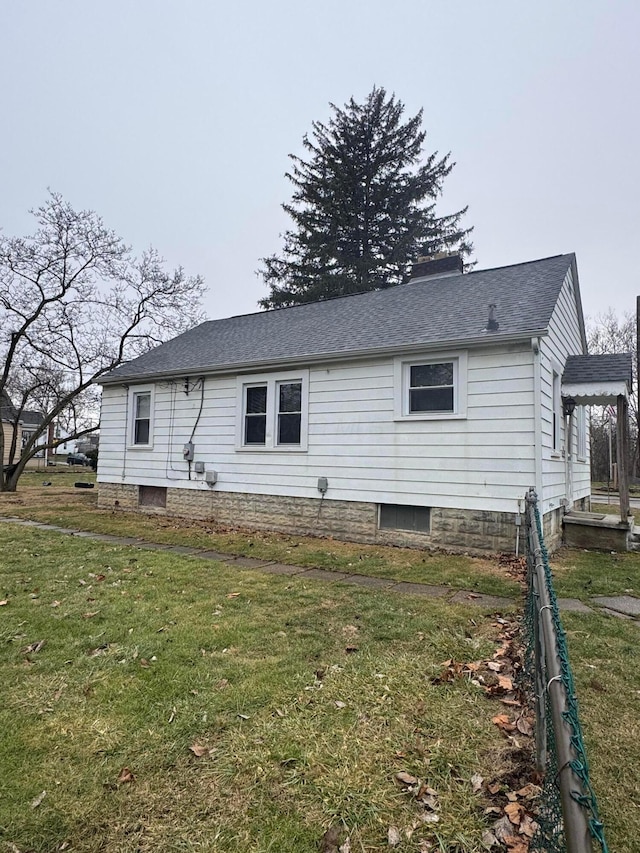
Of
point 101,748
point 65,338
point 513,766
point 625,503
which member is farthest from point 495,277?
point 65,338

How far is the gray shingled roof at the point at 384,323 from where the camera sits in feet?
25.4

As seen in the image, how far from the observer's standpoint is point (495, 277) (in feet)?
32.2

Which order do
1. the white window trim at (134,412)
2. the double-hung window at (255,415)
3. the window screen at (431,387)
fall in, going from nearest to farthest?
the window screen at (431,387) < the double-hung window at (255,415) < the white window trim at (134,412)

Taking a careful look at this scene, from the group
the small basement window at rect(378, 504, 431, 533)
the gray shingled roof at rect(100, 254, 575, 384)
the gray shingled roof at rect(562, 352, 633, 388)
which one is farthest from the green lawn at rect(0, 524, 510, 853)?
the gray shingled roof at rect(562, 352, 633, 388)

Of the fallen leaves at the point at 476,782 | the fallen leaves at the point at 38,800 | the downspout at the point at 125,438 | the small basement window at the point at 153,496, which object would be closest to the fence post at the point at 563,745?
the fallen leaves at the point at 476,782

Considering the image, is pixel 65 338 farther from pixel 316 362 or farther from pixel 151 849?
pixel 151 849

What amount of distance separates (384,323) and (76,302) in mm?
13408

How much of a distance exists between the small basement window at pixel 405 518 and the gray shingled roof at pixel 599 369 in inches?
144

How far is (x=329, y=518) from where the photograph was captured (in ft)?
28.6

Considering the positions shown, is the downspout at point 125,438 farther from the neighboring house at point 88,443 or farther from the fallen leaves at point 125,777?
the neighboring house at point 88,443

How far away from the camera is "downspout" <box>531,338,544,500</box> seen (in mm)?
6695

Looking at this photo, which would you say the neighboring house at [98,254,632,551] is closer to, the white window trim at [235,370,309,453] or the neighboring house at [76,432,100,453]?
the white window trim at [235,370,309,453]

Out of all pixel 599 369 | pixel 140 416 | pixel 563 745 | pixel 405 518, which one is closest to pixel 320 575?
pixel 405 518

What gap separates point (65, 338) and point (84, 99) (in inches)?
314
